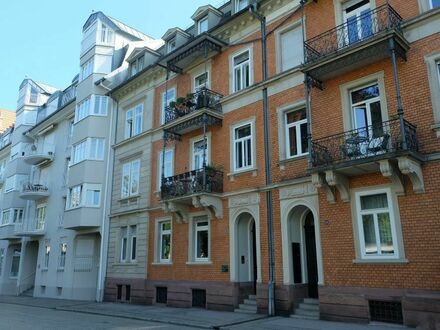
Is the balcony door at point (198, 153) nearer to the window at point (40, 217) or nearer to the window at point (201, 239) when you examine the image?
the window at point (201, 239)

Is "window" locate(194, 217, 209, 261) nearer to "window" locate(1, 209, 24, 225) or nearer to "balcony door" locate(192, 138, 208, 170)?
"balcony door" locate(192, 138, 208, 170)

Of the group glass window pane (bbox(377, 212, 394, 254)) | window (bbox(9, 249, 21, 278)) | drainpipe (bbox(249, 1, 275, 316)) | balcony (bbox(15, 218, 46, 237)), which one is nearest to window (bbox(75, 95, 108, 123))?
balcony (bbox(15, 218, 46, 237))

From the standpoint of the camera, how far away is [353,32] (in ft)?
44.9

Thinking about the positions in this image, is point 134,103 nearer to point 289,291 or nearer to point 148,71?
point 148,71

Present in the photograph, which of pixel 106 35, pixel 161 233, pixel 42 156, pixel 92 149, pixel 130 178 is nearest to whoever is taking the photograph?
pixel 161 233

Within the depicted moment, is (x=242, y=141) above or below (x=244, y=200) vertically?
above

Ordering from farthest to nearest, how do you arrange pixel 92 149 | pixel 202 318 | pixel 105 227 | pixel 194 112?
1. pixel 92 149
2. pixel 105 227
3. pixel 194 112
4. pixel 202 318

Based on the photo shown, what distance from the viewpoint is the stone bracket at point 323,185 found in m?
12.7

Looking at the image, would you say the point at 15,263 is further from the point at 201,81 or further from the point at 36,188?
the point at 201,81

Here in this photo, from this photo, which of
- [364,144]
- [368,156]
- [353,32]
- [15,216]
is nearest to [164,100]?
[353,32]

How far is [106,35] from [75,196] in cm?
1083

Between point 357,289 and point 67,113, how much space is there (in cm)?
2402

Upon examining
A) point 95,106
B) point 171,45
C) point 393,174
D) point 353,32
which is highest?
point 171,45

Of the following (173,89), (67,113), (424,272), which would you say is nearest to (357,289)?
(424,272)
